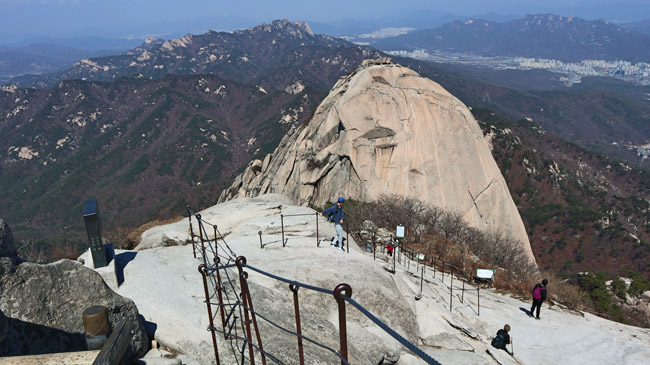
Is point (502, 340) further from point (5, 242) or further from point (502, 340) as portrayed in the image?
point (5, 242)

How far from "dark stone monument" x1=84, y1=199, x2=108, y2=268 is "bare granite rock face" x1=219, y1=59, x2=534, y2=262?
23489 millimetres

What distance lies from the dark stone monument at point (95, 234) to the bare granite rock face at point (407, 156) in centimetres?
2349

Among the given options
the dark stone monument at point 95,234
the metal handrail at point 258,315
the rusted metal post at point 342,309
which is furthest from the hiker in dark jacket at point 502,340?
the dark stone monument at point 95,234

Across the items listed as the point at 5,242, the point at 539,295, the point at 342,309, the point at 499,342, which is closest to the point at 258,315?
the point at 342,309

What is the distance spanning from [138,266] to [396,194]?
23433 mm

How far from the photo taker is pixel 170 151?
576 feet

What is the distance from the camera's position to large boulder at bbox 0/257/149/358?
5500 millimetres

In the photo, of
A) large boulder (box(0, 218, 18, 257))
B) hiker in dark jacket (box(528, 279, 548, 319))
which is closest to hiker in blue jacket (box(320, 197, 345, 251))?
hiker in dark jacket (box(528, 279, 548, 319))

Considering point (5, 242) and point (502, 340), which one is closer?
point (5, 242)

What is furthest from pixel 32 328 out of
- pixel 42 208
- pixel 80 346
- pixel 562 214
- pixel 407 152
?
pixel 42 208

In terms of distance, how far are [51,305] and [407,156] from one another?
28.2 meters

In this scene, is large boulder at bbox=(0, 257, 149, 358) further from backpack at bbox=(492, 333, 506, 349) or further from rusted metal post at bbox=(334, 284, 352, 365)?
backpack at bbox=(492, 333, 506, 349)

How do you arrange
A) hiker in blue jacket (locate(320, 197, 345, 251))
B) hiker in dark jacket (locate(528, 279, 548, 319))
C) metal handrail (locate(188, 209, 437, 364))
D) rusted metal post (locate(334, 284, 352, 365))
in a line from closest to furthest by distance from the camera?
metal handrail (locate(188, 209, 437, 364)) < rusted metal post (locate(334, 284, 352, 365)) < hiker in blue jacket (locate(320, 197, 345, 251)) < hiker in dark jacket (locate(528, 279, 548, 319))

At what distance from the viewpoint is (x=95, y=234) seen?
8.33 m
